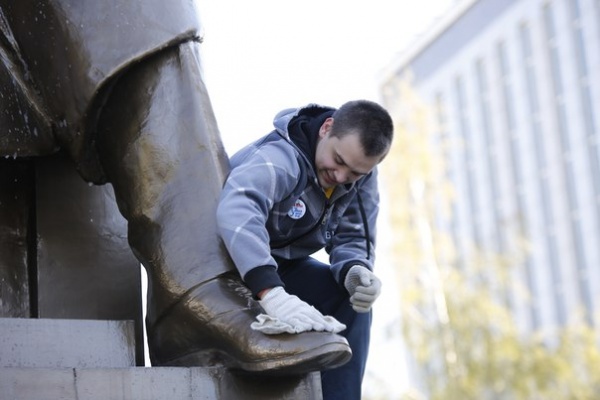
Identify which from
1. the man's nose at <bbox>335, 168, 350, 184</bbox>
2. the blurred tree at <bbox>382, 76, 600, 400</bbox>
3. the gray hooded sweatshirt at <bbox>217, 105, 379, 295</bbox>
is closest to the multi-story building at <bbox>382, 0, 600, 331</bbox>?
the blurred tree at <bbox>382, 76, 600, 400</bbox>

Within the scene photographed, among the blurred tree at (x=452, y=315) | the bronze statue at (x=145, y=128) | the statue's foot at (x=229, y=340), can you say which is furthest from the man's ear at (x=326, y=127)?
→ the blurred tree at (x=452, y=315)

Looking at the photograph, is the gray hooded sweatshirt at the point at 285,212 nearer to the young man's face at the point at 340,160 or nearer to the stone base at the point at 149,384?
the young man's face at the point at 340,160

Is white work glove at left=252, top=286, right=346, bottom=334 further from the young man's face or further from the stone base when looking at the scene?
the young man's face

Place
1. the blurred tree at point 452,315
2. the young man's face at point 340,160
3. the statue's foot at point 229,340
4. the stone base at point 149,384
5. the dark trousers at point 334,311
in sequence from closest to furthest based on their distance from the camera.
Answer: the stone base at point 149,384 → the statue's foot at point 229,340 → the young man's face at point 340,160 → the dark trousers at point 334,311 → the blurred tree at point 452,315

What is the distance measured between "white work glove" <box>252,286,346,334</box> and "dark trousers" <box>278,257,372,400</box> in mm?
573

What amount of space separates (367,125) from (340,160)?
104 mm

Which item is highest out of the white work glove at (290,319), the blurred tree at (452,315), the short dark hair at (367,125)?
the short dark hair at (367,125)

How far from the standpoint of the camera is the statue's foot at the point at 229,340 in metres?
2.90

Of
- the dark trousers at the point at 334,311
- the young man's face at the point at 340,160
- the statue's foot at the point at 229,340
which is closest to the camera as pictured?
the statue's foot at the point at 229,340

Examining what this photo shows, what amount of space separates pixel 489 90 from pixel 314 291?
37.1 metres

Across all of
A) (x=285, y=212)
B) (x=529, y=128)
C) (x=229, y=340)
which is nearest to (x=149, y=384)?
(x=229, y=340)

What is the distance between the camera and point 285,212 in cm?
343

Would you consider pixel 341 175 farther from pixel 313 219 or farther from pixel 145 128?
pixel 145 128

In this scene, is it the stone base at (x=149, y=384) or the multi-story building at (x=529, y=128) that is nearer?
the stone base at (x=149, y=384)
